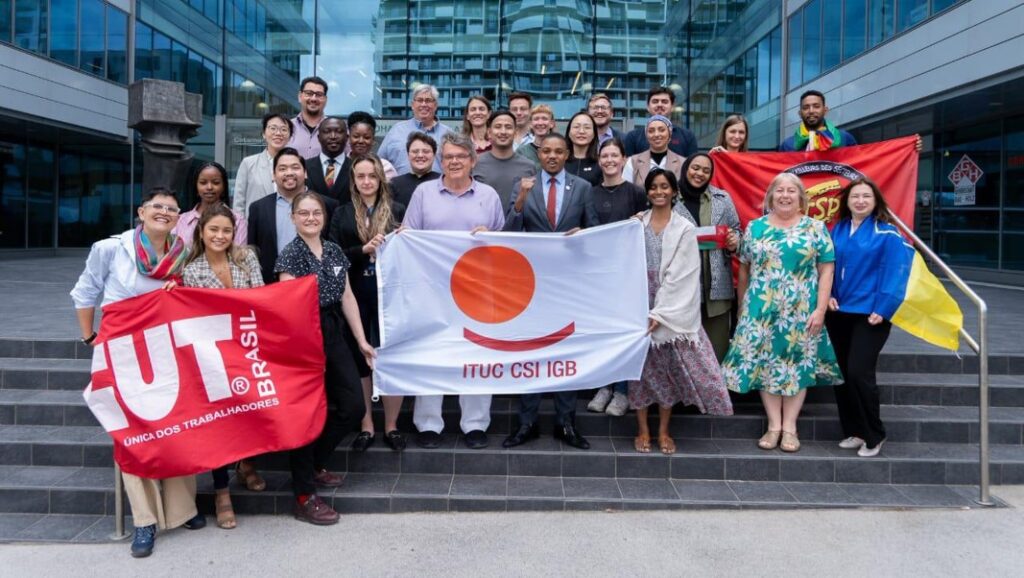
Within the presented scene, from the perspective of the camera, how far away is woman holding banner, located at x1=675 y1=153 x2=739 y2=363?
16.2 feet

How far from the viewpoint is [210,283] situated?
402 centimetres

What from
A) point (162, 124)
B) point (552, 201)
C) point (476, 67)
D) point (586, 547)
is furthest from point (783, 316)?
point (476, 67)

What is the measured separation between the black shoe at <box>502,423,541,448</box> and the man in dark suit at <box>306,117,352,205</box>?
221cm

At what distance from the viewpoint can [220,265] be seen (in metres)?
4.08

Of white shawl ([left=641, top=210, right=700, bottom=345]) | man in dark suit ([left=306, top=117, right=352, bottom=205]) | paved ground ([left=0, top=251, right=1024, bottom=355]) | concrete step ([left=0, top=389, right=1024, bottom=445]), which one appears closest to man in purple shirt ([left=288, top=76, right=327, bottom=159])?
man in dark suit ([left=306, top=117, right=352, bottom=205])

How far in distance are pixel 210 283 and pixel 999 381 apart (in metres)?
6.01

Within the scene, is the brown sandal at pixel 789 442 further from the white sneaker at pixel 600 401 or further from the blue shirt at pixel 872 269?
the white sneaker at pixel 600 401

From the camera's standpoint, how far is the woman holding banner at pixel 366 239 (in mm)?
4617

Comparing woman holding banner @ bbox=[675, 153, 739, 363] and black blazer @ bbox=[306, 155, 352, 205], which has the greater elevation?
black blazer @ bbox=[306, 155, 352, 205]

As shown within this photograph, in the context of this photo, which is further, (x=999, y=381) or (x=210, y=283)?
(x=999, y=381)

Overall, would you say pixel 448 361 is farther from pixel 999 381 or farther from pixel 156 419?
pixel 999 381

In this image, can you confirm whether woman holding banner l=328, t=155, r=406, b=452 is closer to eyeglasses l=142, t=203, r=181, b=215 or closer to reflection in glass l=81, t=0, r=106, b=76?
eyeglasses l=142, t=203, r=181, b=215

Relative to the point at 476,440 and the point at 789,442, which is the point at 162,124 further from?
the point at 789,442

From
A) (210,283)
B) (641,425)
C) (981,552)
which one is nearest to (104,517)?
(210,283)
